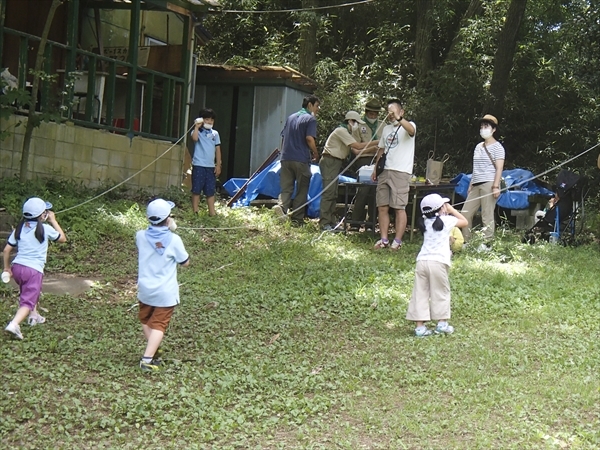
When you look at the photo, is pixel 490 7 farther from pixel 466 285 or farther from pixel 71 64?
pixel 466 285

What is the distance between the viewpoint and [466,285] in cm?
898

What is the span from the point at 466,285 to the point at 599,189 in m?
9.21

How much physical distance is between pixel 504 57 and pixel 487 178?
6.43m

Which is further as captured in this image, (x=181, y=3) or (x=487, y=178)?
(x=181, y=3)

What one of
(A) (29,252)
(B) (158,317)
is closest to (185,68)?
(A) (29,252)

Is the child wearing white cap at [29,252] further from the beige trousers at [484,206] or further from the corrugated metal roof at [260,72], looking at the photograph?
the corrugated metal roof at [260,72]

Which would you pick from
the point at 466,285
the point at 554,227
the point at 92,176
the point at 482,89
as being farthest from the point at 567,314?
the point at 482,89

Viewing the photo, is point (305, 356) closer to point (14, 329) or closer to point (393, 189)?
point (14, 329)

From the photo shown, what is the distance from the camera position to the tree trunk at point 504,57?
16.4 metres

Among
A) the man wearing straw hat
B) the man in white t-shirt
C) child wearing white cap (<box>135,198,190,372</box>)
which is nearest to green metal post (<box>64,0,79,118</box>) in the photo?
the man wearing straw hat

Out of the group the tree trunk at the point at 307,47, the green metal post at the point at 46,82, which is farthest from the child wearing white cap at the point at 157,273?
the tree trunk at the point at 307,47

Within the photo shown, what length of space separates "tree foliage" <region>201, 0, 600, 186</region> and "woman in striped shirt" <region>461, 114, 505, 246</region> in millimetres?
4416

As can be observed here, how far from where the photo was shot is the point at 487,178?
11.1 metres

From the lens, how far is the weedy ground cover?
5074 millimetres
